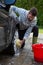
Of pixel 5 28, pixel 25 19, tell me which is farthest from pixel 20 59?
pixel 5 28

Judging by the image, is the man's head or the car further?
the man's head

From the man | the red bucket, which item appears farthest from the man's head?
the red bucket

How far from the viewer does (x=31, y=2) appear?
1723cm

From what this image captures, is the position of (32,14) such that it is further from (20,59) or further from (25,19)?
(20,59)

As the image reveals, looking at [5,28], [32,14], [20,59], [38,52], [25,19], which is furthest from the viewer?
[25,19]

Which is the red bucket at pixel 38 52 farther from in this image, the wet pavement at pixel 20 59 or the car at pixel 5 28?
the car at pixel 5 28

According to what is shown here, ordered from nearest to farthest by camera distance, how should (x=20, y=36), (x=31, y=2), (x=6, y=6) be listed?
(x=6, y=6), (x=20, y=36), (x=31, y=2)

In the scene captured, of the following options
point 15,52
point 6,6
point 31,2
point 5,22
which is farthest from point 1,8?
point 31,2

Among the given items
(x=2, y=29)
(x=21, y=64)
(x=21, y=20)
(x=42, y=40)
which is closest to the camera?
(x=2, y=29)

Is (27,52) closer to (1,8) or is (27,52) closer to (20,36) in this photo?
(20,36)

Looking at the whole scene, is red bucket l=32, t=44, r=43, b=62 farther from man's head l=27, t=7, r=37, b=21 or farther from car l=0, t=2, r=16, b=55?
man's head l=27, t=7, r=37, b=21

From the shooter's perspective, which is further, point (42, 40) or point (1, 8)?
point (42, 40)

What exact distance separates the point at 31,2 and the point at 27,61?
12018 mm

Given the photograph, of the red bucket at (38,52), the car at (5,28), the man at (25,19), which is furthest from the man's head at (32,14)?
the red bucket at (38,52)
